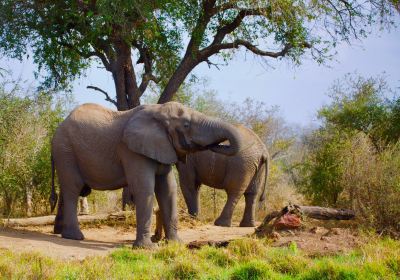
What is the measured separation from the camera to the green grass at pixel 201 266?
757cm

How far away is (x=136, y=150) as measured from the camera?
11.1 meters

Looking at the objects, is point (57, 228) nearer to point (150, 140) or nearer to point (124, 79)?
point (150, 140)

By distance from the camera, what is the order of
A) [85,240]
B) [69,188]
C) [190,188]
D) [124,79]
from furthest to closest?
[124,79], [190,188], [69,188], [85,240]

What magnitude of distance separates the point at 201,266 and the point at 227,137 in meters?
2.99

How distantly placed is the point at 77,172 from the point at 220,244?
10.6 feet

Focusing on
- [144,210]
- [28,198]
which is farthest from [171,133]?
[28,198]

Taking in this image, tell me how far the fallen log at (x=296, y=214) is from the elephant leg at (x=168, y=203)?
1668 mm

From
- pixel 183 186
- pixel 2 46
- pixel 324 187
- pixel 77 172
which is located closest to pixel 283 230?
pixel 77 172

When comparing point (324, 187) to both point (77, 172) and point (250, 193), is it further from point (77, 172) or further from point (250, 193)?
point (77, 172)

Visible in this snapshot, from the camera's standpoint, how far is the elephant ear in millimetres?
11039

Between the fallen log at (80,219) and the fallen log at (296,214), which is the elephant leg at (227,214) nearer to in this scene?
the fallen log at (80,219)

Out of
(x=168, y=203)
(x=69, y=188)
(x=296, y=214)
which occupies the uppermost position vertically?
(x=69, y=188)

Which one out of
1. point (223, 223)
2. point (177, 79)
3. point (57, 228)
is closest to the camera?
point (57, 228)

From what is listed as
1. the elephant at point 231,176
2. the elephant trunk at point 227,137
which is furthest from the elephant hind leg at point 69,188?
the elephant at point 231,176
